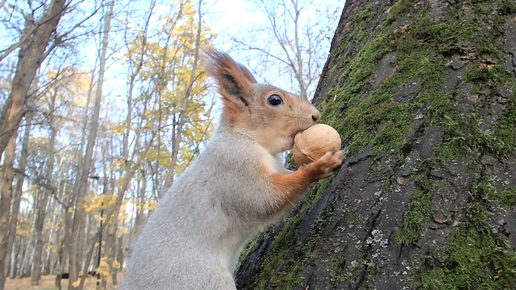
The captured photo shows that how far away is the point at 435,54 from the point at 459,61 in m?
0.12

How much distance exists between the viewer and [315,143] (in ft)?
6.64

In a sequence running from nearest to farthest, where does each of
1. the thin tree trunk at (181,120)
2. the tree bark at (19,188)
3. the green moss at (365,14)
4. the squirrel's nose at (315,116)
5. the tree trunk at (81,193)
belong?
the squirrel's nose at (315,116), the green moss at (365,14), the thin tree trunk at (181,120), the tree trunk at (81,193), the tree bark at (19,188)

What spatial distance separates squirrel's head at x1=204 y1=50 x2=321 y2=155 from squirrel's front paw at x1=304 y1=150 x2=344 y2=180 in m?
0.57

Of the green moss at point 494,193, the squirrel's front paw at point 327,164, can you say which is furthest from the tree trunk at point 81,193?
the green moss at point 494,193

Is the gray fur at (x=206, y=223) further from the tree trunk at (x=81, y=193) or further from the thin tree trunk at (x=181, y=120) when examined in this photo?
the tree trunk at (x=81, y=193)

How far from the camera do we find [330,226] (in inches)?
63.8

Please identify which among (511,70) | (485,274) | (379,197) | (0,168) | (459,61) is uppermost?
(0,168)

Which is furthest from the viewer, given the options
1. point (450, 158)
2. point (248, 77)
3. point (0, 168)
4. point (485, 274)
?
point (0, 168)

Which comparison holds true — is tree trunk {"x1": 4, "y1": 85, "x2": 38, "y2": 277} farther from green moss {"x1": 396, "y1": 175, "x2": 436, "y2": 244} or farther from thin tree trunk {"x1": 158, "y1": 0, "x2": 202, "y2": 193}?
green moss {"x1": 396, "y1": 175, "x2": 436, "y2": 244}

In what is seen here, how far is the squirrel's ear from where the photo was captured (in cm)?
246

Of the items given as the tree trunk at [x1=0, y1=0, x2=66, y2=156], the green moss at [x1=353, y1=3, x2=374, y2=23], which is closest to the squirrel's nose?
the green moss at [x1=353, y1=3, x2=374, y2=23]

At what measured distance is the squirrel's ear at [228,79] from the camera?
2.46 metres

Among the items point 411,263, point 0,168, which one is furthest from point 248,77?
point 0,168

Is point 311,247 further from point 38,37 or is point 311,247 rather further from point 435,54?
point 38,37
